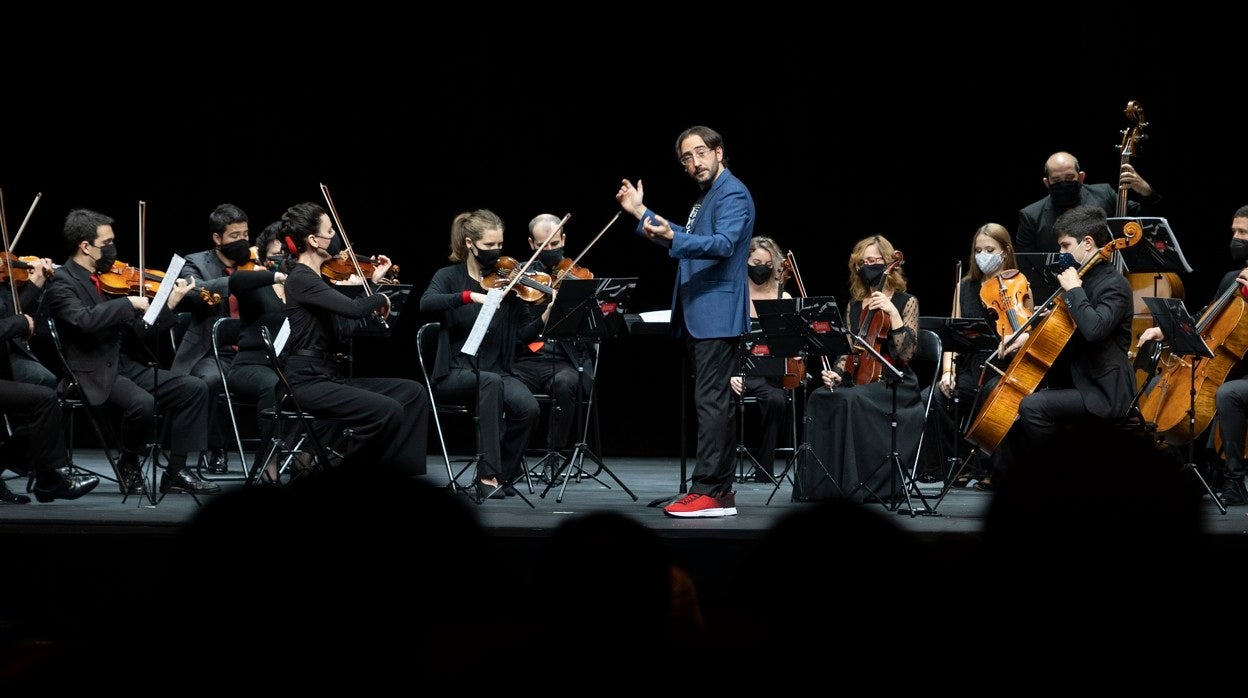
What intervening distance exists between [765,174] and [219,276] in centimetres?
335

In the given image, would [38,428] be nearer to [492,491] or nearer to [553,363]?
[492,491]

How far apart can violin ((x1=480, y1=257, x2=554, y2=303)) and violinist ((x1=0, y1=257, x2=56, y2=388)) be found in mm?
2075

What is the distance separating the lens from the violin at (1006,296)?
6.31 meters

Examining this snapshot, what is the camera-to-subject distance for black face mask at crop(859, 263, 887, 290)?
628 cm

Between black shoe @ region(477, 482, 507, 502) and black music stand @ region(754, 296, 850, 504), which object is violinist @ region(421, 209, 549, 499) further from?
black music stand @ region(754, 296, 850, 504)

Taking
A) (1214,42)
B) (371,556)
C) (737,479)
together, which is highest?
(1214,42)

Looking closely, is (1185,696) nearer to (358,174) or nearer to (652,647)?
(652,647)

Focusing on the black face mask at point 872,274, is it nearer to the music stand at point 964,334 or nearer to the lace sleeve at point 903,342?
the lace sleeve at point 903,342

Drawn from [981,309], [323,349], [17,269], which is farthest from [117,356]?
[981,309]

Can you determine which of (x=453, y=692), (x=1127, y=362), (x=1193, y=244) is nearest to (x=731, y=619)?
(x=453, y=692)

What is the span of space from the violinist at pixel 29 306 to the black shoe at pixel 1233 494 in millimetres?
5539

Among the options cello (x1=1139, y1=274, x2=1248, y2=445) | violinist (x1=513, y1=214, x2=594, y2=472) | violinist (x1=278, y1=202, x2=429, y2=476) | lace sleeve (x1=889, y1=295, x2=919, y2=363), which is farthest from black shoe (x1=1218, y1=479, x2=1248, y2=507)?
violinist (x1=278, y1=202, x2=429, y2=476)

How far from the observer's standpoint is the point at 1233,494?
5715 mm

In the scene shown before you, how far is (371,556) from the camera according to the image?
4.03 feet
